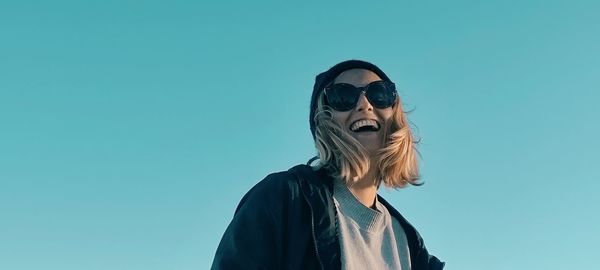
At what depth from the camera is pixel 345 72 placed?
6324 mm

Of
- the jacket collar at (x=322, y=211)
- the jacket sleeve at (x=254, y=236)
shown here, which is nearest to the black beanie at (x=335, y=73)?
the jacket collar at (x=322, y=211)

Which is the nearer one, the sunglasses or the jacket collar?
the jacket collar

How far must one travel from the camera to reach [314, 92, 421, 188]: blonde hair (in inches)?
232

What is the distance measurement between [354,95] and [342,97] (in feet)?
0.30

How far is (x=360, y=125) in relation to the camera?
6.02 metres

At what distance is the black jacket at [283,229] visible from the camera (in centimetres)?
Answer: 516

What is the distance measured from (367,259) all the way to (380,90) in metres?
1.31

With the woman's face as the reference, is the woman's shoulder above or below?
below

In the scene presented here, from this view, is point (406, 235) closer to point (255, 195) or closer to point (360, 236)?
point (360, 236)

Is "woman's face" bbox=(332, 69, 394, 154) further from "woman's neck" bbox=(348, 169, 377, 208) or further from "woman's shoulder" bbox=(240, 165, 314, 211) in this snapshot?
"woman's shoulder" bbox=(240, 165, 314, 211)

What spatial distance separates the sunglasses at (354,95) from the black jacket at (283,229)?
27.1 inches

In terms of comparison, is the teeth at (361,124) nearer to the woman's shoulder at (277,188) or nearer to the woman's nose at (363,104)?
the woman's nose at (363,104)

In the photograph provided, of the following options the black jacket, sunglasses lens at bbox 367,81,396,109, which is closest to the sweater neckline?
the black jacket

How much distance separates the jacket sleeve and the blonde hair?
655mm
